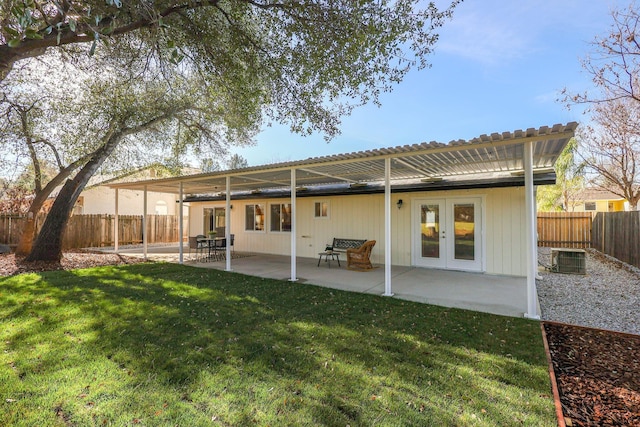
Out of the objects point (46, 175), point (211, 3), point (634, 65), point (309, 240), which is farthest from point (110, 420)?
point (46, 175)

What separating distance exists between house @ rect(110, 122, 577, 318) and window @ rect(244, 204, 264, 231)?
532mm

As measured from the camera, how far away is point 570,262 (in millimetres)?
8086

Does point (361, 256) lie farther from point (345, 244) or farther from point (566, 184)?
point (566, 184)

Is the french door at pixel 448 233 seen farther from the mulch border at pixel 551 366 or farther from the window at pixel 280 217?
the window at pixel 280 217

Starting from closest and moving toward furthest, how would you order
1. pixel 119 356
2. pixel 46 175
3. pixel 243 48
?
1. pixel 119 356
2. pixel 243 48
3. pixel 46 175

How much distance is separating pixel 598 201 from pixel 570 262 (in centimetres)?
2265

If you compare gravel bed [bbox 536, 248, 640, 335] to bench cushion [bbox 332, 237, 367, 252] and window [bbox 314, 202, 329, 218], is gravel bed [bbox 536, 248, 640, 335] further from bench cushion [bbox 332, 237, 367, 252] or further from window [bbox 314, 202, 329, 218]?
window [bbox 314, 202, 329, 218]

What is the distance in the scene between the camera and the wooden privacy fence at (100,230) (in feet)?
38.3

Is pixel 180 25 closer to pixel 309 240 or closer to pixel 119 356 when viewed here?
pixel 119 356

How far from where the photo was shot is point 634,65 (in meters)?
6.93

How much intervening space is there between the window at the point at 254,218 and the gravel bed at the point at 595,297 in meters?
9.54

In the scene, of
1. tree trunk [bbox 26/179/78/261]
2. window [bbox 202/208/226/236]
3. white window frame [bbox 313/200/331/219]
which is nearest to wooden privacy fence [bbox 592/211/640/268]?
white window frame [bbox 313/200/331/219]

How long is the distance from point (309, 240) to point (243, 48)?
669 centimetres

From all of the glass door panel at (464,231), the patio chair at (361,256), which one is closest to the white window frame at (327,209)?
the patio chair at (361,256)
